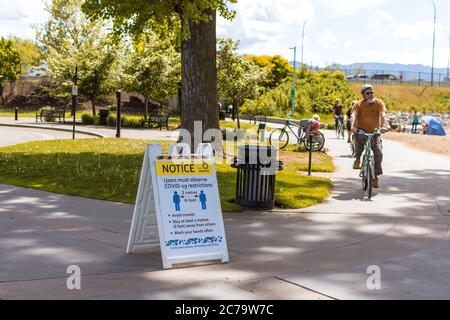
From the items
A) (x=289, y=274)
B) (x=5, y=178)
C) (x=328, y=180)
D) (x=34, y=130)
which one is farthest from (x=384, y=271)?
(x=34, y=130)

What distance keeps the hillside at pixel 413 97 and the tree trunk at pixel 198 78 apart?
49.7 metres

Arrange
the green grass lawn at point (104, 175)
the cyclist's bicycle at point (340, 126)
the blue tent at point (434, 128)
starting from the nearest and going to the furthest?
1. the green grass lawn at point (104, 175)
2. the cyclist's bicycle at point (340, 126)
3. the blue tent at point (434, 128)

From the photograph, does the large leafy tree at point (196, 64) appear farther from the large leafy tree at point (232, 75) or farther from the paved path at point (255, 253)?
the large leafy tree at point (232, 75)

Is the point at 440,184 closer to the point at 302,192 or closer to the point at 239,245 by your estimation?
the point at 302,192

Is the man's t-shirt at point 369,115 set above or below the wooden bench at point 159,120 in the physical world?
above

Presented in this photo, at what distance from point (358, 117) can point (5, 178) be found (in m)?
7.19

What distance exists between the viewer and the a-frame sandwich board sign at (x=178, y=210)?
6660mm

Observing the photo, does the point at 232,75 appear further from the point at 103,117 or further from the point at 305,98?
the point at 305,98

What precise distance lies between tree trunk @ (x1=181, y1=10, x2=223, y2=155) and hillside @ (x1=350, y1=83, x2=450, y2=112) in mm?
49657

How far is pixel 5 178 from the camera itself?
13.6m

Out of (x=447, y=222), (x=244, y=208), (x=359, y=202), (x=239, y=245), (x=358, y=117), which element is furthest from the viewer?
(x=358, y=117)

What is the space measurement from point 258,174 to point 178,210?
141 inches

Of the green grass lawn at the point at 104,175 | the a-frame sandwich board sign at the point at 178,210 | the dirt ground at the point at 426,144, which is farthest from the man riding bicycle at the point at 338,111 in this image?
the a-frame sandwich board sign at the point at 178,210

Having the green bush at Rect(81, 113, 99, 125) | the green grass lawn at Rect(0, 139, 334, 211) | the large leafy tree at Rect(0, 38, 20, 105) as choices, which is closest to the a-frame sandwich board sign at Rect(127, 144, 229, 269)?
the green grass lawn at Rect(0, 139, 334, 211)
